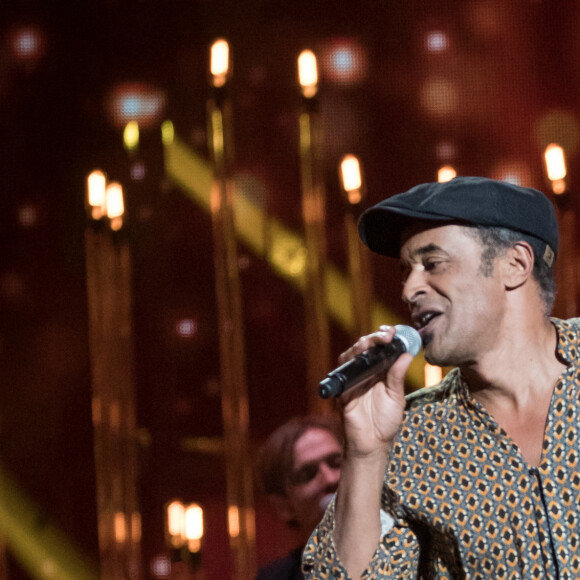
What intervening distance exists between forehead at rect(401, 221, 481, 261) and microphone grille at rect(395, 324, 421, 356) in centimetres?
17

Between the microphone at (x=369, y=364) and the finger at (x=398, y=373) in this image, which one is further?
the finger at (x=398, y=373)

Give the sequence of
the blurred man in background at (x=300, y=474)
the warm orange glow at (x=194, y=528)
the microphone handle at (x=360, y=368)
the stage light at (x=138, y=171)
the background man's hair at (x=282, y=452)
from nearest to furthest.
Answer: the microphone handle at (x=360, y=368)
the blurred man in background at (x=300, y=474)
the background man's hair at (x=282, y=452)
the warm orange glow at (x=194, y=528)
the stage light at (x=138, y=171)

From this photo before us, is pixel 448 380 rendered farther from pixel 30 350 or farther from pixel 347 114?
pixel 30 350

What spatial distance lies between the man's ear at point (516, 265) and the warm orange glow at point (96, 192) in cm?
227

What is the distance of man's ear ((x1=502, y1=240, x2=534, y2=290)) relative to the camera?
176cm

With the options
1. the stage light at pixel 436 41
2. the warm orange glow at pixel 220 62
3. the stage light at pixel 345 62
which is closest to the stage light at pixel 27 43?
the warm orange glow at pixel 220 62

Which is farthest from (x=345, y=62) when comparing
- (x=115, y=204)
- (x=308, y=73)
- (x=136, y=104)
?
(x=115, y=204)

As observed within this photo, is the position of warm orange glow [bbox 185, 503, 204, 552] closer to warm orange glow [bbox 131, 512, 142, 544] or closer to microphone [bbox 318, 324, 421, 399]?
warm orange glow [bbox 131, 512, 142, 544]

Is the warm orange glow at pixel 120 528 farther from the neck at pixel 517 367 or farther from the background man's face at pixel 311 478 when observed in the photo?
the neck at pixel 517 367

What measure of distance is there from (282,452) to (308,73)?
180cm

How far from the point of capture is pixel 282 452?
107 inches

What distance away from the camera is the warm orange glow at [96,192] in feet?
11.8

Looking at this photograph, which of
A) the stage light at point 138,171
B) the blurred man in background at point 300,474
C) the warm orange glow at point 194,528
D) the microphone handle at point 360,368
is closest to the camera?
the microphone handle at point 360,368

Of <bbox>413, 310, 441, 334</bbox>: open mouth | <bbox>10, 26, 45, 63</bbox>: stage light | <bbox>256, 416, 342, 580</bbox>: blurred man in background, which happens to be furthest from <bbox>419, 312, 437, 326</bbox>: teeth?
<bbox>10, 26, 45, 63</bbox>: stage light
